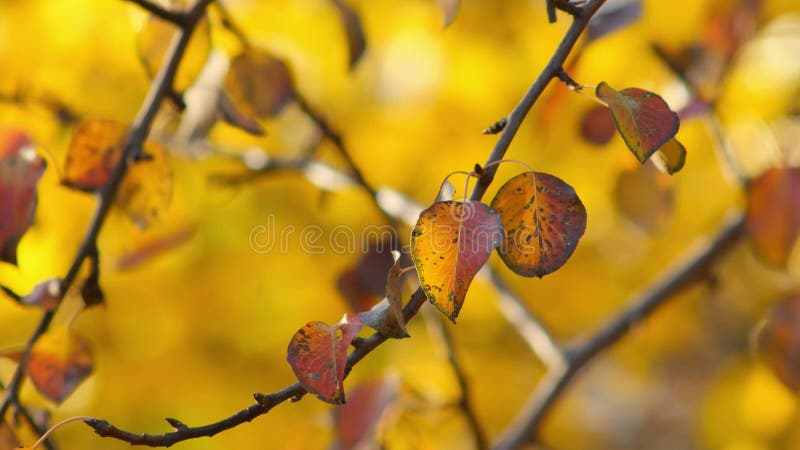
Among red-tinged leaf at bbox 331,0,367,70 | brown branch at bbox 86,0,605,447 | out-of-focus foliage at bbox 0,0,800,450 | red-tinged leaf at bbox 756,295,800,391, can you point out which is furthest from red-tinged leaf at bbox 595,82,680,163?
out-of-focus foliage at bbox 0,0,800,450

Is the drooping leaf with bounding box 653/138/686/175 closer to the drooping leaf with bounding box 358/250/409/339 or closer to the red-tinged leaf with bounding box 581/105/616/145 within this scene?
the drooping leaf with bounding box 358/250/409/339

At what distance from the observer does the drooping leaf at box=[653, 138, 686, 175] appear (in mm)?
467

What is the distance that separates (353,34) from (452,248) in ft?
1.37

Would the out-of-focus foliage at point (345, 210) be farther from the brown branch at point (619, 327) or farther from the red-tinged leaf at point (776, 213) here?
the red-tinged leaf at point (776, 213)

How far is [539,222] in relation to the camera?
429mm

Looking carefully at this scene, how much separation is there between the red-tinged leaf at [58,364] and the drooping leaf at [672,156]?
458 millimetres

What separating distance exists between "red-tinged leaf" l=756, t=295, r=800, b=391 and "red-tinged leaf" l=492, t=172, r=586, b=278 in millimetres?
532

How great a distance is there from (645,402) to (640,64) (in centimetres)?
200

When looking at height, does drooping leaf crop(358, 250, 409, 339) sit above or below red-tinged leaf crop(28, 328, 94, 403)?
below

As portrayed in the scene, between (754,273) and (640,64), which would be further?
(754,273)

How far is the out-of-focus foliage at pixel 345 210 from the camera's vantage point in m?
1.52

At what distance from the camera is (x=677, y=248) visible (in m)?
1.89

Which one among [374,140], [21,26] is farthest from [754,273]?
[21,26]

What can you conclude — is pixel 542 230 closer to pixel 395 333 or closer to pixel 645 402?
pixel 395 333
